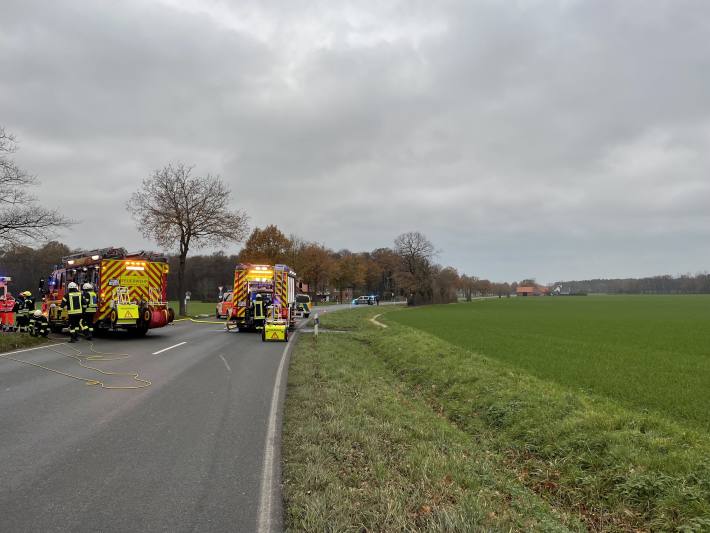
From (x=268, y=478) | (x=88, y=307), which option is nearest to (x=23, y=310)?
(x=88, y=307)

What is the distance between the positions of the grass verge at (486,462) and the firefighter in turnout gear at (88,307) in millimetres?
9156

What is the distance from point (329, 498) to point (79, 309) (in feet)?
47.3

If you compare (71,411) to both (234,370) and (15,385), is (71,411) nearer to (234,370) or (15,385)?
(15,385)

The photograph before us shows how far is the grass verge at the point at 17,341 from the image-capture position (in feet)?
44.8

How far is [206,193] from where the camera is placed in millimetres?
33406

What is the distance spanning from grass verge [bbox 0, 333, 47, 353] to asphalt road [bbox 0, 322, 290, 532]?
13.1 ft

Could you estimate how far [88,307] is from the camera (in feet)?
52.3

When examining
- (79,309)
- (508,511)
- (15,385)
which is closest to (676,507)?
(508,511)

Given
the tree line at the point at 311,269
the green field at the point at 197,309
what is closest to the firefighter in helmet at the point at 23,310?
the green field at the point at 197,309

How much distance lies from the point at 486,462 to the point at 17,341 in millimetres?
14688

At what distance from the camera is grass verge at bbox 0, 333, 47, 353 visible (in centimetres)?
1365

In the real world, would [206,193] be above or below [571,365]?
above

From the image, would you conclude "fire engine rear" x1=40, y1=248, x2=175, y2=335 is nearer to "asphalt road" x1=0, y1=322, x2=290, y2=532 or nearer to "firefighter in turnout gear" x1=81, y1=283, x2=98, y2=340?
"firefighter in turnout gear" x1=81, y1=283, x2=98, y2=340

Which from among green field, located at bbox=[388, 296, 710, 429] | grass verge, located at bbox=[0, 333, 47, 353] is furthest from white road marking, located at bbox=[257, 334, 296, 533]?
grass verge, located at bbox=[0, 333, 47, 353]
